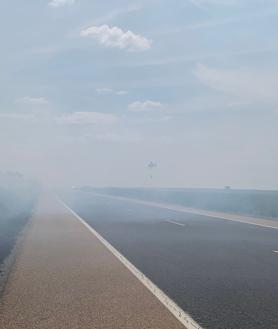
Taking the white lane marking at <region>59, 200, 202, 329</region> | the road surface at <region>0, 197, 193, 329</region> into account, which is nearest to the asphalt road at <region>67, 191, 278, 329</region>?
the white lane marking at <region>59, 200, 202, 329</region>

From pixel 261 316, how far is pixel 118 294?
248 centimetres

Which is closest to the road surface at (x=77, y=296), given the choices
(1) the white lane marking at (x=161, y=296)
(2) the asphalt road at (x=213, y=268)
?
(1) the white lane marking at (x=161, y=296)

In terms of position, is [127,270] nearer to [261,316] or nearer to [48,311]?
[48,311]

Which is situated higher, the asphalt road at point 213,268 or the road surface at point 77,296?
the asphalt road at point 213,268

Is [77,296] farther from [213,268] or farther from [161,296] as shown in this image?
[213,268]

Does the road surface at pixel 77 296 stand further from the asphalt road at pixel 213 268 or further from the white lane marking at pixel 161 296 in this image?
the asphalt road at pixel 213 268

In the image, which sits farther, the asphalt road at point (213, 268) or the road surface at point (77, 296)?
the asphalt road at point (213, 268)

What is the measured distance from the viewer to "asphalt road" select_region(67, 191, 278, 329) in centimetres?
720

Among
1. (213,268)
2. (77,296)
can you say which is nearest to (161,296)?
(77,296)

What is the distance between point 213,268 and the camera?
436 inches

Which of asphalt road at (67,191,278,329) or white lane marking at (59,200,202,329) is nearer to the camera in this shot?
white lane marking at (59,200,202,329)

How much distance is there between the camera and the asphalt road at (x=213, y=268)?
7.20 meters

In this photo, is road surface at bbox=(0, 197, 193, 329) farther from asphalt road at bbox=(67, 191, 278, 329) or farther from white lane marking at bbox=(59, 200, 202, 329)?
asphalt road at bbox=(67, 191, 278, 329)

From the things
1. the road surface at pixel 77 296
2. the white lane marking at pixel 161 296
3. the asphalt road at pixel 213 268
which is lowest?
the road surface at pixel 77 296
